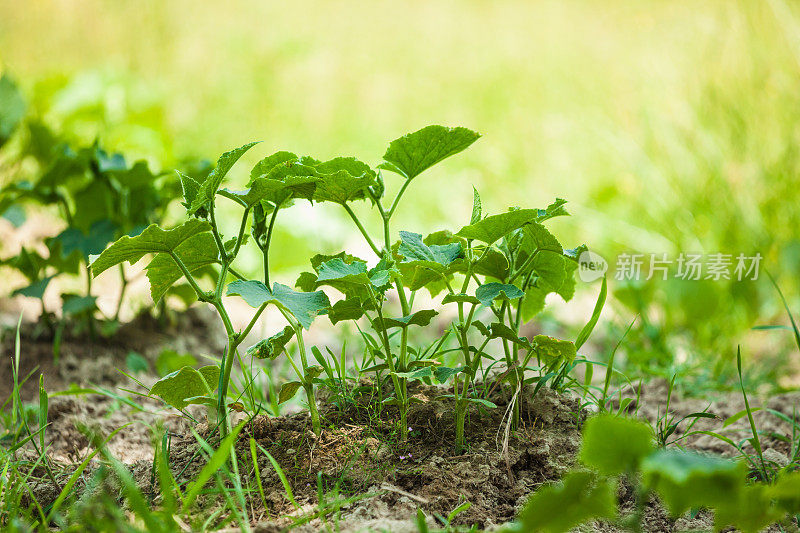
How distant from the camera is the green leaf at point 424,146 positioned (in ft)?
3.39

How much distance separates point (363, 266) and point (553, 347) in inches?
13.3

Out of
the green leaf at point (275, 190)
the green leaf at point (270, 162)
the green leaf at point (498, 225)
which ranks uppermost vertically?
the green leaf at point (270, 162)

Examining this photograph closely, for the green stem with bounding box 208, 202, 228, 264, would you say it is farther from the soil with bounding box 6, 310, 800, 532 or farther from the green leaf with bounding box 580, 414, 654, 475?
the green leaf with bounding box 580, 414, 654, 475

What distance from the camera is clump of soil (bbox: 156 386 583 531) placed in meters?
0.97

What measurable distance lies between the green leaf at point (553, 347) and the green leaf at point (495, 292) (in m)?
0.11

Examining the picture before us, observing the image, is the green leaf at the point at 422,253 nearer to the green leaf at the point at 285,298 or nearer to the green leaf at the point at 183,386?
the green leaf at the point at 285,298

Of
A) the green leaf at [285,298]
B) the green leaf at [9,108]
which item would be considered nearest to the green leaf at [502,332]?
the green leaf at [285,298]

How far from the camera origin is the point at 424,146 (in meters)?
1.06

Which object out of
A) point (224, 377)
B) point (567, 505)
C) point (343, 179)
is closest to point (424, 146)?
point (343, 179)

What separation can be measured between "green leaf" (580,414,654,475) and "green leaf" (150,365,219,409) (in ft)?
1.94

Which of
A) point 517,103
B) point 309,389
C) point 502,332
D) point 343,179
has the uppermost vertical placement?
point 517,103

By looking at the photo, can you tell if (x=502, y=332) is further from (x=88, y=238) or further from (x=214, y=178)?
(x=88, y=238)

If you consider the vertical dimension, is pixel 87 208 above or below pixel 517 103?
below

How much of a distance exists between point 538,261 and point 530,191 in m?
2.43
